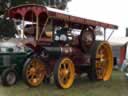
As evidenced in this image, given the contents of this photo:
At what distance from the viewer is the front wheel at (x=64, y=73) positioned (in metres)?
14.1

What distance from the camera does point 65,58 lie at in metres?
14.6

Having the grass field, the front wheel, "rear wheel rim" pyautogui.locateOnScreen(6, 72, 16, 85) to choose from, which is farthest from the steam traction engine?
"rear wheel rim" pyautogui.locateOnScreen(6, 72, 16, 85)

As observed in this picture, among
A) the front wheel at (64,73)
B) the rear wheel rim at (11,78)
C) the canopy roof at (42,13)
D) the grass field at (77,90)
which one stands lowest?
the grass field at (77,90)

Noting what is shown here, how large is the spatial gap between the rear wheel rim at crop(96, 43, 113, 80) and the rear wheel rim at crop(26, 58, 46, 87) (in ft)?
7.89

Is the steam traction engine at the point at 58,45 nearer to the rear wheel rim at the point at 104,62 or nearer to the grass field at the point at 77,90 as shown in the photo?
the rear wheel rim at the point at 104,62

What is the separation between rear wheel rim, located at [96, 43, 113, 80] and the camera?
55.6 feet

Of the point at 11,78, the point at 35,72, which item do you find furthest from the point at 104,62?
the point at 11,78

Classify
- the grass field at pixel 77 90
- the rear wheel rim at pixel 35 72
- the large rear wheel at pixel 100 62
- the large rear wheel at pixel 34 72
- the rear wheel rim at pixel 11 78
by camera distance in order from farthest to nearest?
the large rear wheel at pixel 100 62 → the rear wheel rim at pixel 11 78 → the rear wheel rim at pixel 35 72 → the large rear wheel at pixel 34 72 → the grass field at pixel 77 90

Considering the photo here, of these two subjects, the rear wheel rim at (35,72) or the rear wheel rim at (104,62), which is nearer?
the rear wheel rim at (35,72)

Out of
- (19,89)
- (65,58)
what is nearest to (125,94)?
(65,58)

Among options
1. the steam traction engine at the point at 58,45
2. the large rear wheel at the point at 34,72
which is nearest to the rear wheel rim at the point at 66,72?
the steam traction engine at the point at 58,45

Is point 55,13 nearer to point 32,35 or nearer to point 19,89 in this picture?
point 32,35

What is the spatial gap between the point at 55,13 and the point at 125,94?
3.20 meters

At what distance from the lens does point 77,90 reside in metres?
14.1
